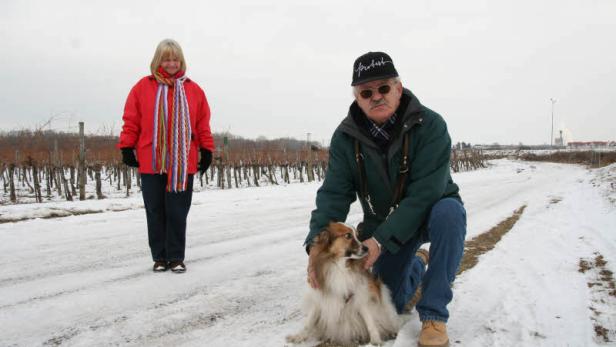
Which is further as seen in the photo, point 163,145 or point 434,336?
point 163,145

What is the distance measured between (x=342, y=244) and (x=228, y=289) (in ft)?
5.31

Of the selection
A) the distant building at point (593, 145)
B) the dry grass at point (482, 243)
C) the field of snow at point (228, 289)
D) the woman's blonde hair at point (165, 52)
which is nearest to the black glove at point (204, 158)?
the woman's blonde hair at point (165, 52)

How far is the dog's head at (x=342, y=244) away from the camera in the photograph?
259cm

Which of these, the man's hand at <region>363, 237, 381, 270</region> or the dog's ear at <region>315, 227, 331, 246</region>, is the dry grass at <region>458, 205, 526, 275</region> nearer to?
the man's hand at <region>363, 237, 381, 270</region>

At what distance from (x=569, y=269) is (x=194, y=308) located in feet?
11.8

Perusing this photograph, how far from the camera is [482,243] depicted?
5621mm

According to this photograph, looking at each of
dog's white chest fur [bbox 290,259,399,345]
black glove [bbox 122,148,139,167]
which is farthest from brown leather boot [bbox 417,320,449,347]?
black glove [bbox 122,148,139,167]

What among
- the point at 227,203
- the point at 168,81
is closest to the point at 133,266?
the point at 168,81

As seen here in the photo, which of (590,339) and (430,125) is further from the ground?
(430,125)

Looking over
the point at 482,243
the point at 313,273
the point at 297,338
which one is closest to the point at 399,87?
the point at 313,273

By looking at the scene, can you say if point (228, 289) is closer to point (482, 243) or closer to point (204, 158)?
point (204, 158)

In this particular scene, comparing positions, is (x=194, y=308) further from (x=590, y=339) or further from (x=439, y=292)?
(x=590, y=339)

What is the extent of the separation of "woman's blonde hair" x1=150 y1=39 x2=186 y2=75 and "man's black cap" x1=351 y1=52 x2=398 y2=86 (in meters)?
2.26

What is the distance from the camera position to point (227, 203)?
10.6m
